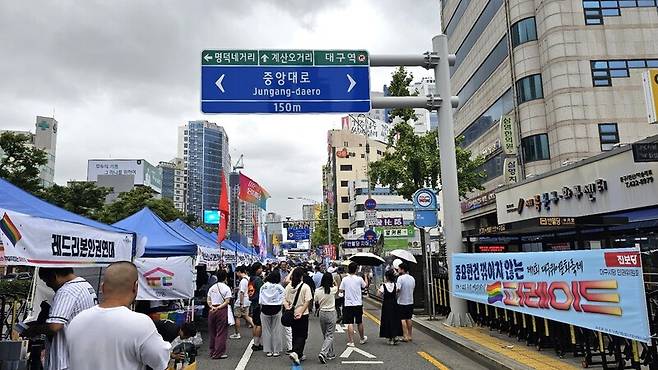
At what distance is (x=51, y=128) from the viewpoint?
96.9m

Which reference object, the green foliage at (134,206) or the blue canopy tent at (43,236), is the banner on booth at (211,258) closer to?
the blue canopy tent at (43,236)

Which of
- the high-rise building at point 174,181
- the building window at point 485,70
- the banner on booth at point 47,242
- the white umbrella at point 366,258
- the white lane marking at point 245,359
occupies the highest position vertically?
the high-rise building at point 174,181

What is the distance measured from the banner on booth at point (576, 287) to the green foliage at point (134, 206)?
34.6 meters

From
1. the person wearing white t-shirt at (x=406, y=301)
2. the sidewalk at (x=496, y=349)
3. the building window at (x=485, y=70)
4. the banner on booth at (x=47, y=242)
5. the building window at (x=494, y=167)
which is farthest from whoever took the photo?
the building window at (x=494, y=167)

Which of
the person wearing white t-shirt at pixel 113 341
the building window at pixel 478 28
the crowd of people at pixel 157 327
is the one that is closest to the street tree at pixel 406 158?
the crowd of people at pixel 157 327

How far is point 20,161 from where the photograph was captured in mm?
27828

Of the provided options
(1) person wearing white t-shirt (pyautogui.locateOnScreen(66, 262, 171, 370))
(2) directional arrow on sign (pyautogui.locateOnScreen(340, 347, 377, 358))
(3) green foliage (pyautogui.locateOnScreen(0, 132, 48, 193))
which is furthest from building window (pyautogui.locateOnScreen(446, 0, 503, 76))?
(1) person wearing white t-shirt (pyautogui.locateOnScreen(66, 262, 171, 370))

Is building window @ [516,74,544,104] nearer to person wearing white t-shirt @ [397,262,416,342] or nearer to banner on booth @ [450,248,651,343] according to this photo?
person wearing white t-shirt @ [397,262,416,342]

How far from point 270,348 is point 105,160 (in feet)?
316

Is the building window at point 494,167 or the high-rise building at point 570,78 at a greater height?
the high-rise building at point 570,78

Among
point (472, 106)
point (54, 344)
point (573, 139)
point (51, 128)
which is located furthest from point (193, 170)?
point (54, 344)

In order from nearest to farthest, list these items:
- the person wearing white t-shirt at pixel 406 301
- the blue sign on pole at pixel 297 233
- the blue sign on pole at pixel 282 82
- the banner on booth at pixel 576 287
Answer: the banner on booth at pixel 576 287
the person wearing white t-shirt at pixel 406 301
the blue sign on pole at pixel 282 82
the blue sign on pole at pixel 297 233

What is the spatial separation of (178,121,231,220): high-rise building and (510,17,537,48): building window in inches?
2822

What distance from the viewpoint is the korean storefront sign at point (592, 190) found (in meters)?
15.3
